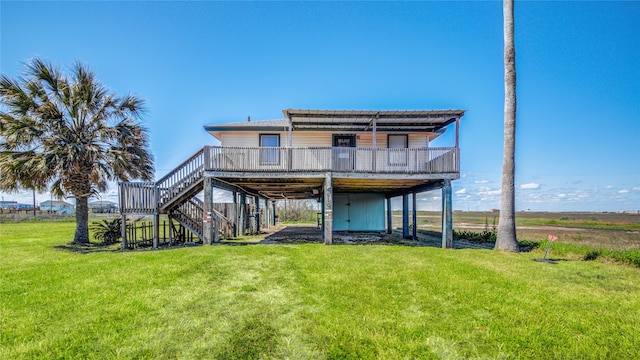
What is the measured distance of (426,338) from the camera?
3971mm

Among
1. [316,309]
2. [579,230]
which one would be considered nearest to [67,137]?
[316,309]

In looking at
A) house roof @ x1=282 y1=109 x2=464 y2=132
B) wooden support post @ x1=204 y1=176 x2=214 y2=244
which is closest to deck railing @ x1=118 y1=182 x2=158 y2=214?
wooden support post @ x1=204 y1=176 x2=214 y2=244

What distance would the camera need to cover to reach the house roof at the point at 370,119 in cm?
1183

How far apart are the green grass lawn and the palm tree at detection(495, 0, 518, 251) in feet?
9.29

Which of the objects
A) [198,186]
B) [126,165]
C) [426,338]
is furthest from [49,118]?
[426,338]

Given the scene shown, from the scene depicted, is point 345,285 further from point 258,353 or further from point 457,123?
point 457,123

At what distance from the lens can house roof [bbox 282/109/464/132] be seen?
11828 mm

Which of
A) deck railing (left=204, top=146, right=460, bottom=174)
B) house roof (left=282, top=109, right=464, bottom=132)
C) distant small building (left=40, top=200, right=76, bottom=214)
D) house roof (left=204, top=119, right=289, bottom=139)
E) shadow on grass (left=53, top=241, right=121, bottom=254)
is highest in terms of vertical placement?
house roof (left=204, top=119, right=289, bottom=139)

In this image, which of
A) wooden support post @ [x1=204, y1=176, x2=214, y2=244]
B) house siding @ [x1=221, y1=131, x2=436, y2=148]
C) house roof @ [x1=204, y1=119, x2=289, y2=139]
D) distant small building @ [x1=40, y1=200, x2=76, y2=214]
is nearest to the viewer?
wooden support post @ [x1=204, y1=176, x2=214, y2=244]

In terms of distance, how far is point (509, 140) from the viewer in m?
11.3

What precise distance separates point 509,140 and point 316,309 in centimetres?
1035

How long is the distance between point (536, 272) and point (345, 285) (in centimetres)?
521

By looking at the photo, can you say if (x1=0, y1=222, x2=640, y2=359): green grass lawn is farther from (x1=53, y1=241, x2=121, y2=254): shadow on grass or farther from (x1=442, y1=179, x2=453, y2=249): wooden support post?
(x1=442, y1=179, x2=453, y2=249): wooden support post

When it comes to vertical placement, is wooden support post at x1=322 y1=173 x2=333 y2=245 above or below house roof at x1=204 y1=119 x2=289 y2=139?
below
